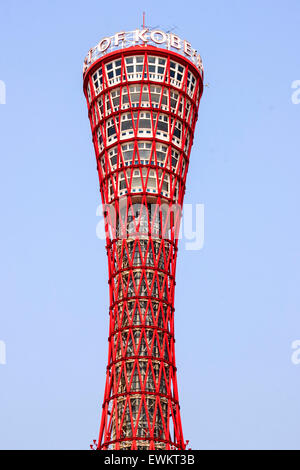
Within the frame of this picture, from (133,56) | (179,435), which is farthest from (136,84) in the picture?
(179,435)

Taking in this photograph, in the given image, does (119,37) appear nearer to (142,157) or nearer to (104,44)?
(104,44)

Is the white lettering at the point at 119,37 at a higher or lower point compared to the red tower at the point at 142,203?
higher

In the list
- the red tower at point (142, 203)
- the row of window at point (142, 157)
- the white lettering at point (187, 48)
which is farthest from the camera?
the white lettering at point (187, 48)

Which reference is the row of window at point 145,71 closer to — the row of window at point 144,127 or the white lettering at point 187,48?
the white lettering at point 187,48

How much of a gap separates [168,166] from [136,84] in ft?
47.7

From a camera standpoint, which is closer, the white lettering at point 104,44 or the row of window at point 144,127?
the row of window at point 144,127

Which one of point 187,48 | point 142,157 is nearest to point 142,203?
point 142,157

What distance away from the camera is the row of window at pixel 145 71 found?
150 m

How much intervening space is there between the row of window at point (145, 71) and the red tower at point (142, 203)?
0.54 feet

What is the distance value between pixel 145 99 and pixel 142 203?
17219 millimetres

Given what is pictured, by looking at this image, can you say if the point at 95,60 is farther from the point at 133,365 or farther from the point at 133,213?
the point at 133,365

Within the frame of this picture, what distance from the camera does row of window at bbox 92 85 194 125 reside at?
148375mm

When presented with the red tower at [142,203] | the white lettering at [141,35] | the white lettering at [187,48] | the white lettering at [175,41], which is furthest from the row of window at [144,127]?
the white lettering at [141,35]

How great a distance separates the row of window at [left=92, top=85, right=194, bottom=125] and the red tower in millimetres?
161
